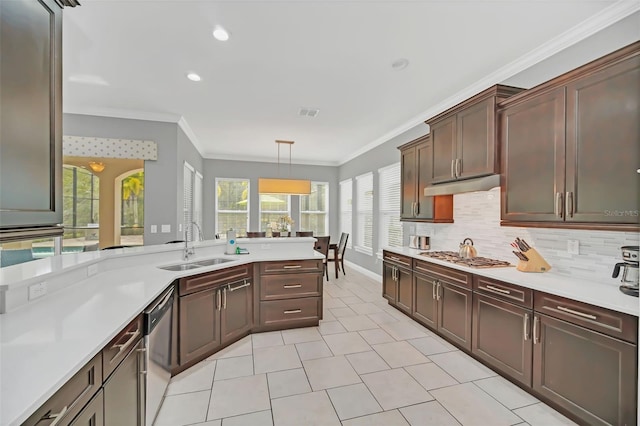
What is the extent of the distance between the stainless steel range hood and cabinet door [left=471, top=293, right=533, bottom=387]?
105 cm

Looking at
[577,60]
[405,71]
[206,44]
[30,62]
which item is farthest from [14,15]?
[577,60]

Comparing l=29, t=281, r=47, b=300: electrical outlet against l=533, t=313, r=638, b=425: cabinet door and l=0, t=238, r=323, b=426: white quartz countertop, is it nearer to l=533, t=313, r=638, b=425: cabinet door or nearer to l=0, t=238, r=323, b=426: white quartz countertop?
l=0, t=238, r=323, b=426: white quartz countertop

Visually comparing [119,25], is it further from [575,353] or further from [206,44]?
[575,353]

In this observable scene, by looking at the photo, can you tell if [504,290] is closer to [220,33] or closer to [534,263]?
[534,263]

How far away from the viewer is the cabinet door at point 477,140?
2.82m

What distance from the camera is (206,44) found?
2600mm

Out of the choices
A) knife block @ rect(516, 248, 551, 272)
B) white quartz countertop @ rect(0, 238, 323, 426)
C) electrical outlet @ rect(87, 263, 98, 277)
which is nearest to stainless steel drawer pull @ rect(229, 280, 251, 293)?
white quartz countertop @ rect(0, 238, 323, 426)

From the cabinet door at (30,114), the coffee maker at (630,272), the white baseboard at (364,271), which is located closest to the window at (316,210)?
the white baseboard at (364,271)

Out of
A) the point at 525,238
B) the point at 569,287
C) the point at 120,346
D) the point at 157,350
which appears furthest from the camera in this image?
the point at 525,238

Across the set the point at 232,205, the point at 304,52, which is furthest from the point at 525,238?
the point at 232,205

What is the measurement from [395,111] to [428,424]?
12.5 feet

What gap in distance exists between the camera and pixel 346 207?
313 inches

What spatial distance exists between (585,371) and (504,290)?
0.69 meters

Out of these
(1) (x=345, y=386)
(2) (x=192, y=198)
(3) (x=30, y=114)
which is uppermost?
(3) (x=30, y=114)
